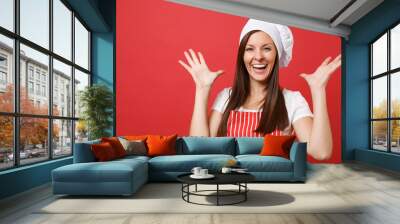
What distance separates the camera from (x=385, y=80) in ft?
26.7

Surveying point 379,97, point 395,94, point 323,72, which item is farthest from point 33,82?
point 379,97

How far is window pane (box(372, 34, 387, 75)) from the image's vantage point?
820 cm

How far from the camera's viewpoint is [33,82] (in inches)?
217

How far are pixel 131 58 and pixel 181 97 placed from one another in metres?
1.33

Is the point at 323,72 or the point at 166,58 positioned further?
the point at 323,72

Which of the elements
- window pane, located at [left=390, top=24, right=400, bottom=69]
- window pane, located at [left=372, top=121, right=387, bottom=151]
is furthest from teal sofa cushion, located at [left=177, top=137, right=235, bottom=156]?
window pane, located at [left=390, top=24, right=400, bottom=69]

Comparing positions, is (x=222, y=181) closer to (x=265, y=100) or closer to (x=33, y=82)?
(x=33, y=82)

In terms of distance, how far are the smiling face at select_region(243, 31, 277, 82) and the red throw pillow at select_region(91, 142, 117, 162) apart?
3.49 meters

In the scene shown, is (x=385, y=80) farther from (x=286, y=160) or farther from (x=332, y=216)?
(x=332, y=216)

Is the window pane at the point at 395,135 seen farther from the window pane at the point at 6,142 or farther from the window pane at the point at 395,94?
the window pane at the point at 6,142

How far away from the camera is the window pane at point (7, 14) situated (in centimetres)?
465

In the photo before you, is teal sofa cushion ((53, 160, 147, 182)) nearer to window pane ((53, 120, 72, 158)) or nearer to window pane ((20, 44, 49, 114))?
window pane ((20, 44, 49, 114))

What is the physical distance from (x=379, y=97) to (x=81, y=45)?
6416 mm

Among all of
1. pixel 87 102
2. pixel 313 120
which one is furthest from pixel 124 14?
pixel 313 120
